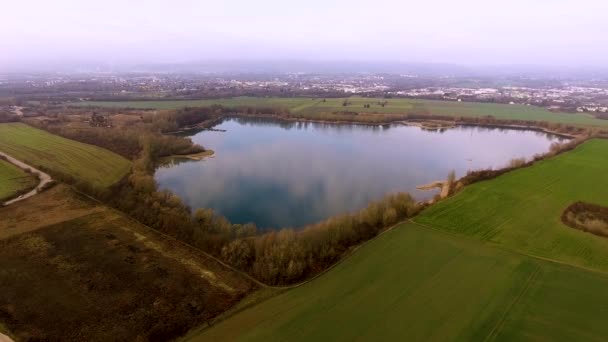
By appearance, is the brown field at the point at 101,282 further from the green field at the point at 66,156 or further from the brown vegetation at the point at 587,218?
the brown vegetation at the point at 587,218

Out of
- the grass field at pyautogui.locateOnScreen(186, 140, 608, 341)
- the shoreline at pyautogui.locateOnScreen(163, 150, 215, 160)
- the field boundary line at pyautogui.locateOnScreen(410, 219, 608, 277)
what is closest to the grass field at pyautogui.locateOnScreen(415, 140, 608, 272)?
the grass field at pyautogui.locateOnScreen(186, 140, 608, 341)

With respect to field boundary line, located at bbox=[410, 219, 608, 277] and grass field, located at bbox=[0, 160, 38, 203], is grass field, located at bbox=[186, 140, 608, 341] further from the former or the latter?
grass field, located at bbox=[0, 160, 38, 203]

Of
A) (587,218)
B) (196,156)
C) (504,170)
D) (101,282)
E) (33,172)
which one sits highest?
(33,172)

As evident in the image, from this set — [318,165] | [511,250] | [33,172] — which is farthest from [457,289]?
[33,172]

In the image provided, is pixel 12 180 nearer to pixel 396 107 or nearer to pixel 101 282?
pixel 101 282

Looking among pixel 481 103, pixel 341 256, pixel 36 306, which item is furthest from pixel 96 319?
pixel 481 103

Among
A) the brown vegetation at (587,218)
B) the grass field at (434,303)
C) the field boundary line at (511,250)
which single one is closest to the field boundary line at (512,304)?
the grass field at (434,303)

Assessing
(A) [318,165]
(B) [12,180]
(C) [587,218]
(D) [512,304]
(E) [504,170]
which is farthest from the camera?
(A) [318,165]
